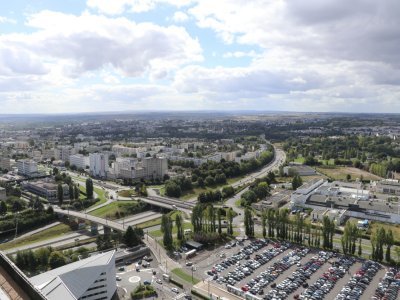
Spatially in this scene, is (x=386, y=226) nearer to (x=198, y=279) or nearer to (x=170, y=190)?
(x=198, y=279)

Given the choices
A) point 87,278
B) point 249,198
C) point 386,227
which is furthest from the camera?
point 249,198

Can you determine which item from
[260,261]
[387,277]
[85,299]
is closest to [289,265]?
[260,261]

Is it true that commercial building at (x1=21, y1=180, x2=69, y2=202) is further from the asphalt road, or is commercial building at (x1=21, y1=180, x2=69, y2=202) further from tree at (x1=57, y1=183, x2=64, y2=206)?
the asphalt road

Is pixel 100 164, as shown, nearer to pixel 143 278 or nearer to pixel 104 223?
pixel 104 223

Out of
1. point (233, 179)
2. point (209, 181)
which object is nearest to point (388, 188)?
point (233, 179)

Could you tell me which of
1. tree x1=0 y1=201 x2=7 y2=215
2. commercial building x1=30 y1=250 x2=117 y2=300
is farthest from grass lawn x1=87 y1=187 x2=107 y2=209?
commercial building x1=30 y1=250 x2=117 y2=300

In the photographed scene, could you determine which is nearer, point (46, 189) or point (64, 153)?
point (46, 189)

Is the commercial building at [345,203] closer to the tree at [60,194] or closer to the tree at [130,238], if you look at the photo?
the tree at [130,238]
